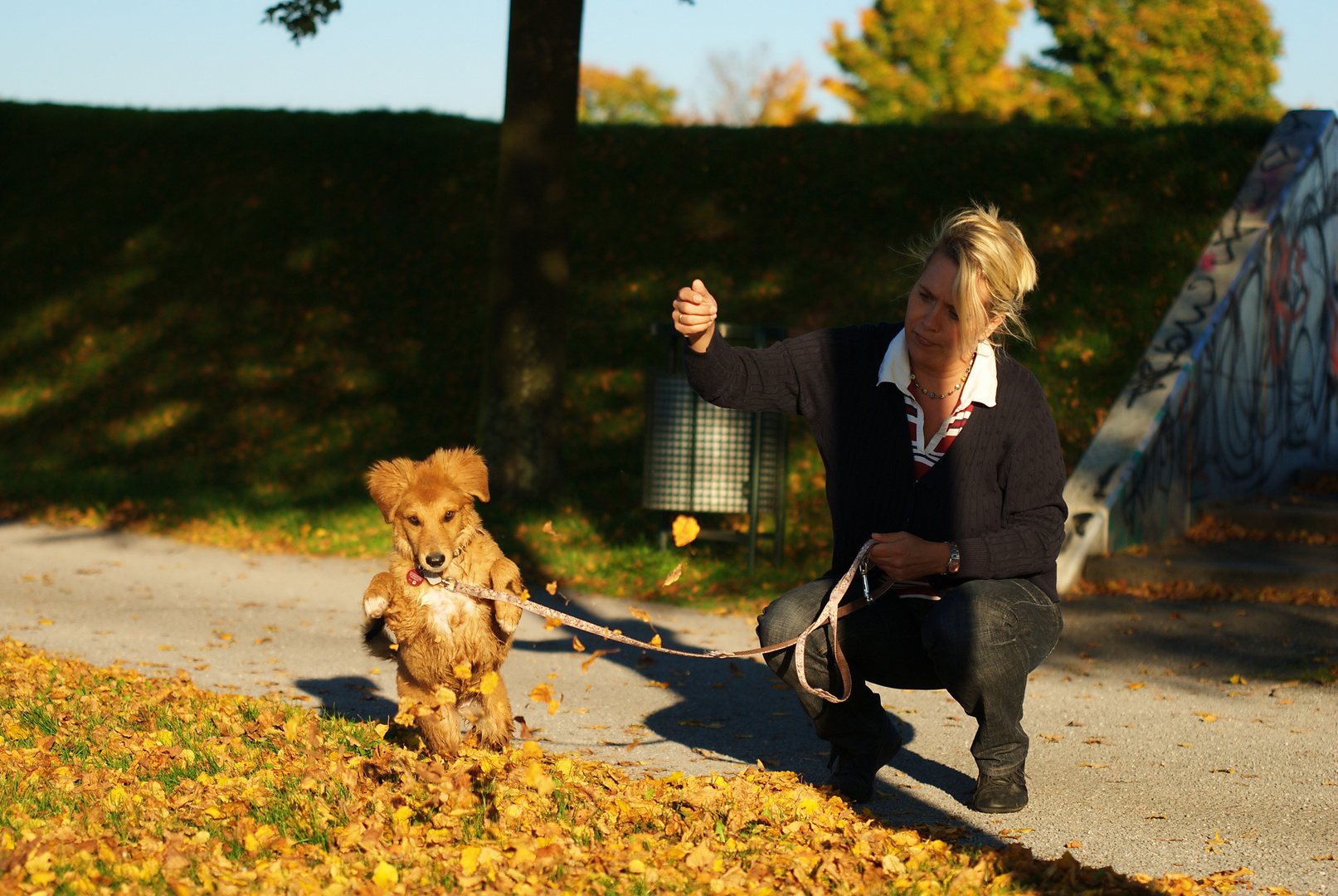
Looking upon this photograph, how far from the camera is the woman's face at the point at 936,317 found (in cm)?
399

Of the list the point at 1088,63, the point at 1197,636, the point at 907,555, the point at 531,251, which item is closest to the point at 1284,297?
the point at 1197,636

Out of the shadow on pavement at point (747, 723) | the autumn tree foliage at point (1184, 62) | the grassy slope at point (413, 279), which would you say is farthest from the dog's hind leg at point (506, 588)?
the autumn tree foliage at point (1184, 62)

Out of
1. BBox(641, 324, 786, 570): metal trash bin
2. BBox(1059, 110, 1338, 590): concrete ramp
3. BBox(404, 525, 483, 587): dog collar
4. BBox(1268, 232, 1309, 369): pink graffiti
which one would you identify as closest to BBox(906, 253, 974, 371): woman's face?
BBox(404, 525, 483, 587): dog collar

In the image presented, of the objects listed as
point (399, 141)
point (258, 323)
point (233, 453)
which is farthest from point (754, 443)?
point (399, 141)

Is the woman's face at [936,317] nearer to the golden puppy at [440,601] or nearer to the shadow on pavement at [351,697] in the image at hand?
the golden puppy at [440,601]

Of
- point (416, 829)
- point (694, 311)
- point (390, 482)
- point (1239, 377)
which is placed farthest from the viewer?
point (1239, 377)

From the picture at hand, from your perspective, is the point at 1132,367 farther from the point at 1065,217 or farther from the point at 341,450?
the point at 341,450

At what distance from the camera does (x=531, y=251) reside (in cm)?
1048

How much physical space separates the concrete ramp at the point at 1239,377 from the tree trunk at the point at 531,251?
4.63 meters

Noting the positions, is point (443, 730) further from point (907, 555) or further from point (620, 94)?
point (620, 94)

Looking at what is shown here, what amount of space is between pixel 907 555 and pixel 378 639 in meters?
1.96

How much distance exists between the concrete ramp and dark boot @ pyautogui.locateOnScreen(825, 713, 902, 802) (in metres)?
4.62

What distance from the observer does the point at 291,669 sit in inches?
252

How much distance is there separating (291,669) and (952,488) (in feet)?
13.1
